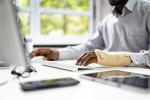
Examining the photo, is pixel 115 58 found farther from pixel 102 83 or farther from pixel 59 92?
pixel 59 92

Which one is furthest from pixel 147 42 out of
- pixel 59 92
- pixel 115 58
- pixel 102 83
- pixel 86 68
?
pixel 59 92

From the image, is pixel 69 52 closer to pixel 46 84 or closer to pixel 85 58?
pixel 85 58

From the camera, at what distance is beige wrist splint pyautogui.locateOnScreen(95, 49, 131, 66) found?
4.04ft

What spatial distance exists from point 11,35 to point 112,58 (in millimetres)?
618

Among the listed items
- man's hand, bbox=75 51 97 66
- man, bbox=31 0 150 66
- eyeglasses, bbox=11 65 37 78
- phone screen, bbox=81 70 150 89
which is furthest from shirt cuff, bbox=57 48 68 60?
phone screen, bbox=81 70 150 89

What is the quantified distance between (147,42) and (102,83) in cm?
100

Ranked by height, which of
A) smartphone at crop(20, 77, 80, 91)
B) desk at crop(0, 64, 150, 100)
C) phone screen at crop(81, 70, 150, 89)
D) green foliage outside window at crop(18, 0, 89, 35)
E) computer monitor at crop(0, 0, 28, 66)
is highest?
green foliage outside window at crop(18, 0, 89, 35)

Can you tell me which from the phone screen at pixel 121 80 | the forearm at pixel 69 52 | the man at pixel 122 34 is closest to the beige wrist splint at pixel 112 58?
the man at pixel 122 34

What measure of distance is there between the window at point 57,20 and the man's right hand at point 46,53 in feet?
3.10

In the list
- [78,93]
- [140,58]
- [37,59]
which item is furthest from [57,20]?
[78,93]

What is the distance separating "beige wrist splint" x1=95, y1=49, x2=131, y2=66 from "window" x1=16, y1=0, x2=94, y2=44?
134 cm

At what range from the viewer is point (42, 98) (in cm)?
65

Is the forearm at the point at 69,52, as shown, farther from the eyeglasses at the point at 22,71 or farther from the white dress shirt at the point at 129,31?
the eyeglasses at the point at 22,71

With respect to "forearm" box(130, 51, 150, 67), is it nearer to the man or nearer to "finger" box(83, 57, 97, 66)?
the man
